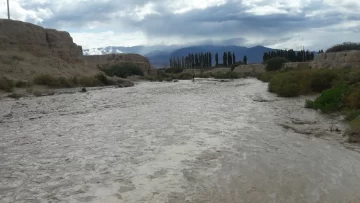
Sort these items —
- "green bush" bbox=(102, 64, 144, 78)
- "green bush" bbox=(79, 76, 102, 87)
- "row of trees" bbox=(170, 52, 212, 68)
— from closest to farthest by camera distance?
"green bush" bbox=(79, 76, 102, 87) < "green bush" bbox=(102, 64, 144, 78) < "row of trees" bbox=(170, 52, 212, 68)

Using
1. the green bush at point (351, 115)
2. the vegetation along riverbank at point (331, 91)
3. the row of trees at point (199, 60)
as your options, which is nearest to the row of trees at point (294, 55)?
the row of trees at point (199, 60)

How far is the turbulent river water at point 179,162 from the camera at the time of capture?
591cm

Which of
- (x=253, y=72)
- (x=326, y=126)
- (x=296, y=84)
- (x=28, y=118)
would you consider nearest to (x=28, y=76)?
(x=28, y=118)

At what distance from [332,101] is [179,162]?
1078 centimetres

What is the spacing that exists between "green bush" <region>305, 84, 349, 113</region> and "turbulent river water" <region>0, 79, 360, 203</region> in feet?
5.16

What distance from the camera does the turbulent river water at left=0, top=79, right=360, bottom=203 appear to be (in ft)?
19.4

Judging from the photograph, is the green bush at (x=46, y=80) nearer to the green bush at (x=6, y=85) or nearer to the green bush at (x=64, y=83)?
the green bush at (x=64, y=83)

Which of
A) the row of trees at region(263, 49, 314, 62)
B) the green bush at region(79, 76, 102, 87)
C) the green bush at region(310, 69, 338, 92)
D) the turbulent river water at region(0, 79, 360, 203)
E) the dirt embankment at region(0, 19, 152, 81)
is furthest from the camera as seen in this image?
the row of trees at region(263, 49, 314, 62)

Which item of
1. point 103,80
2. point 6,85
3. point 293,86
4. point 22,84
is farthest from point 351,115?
point 103,80

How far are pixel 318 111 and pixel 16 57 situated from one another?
34.1m

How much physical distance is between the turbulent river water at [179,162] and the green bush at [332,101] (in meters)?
1.57

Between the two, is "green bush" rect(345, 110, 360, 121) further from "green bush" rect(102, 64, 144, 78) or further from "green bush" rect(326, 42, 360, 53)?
"green bush" rect(326, 42, 360, 53)

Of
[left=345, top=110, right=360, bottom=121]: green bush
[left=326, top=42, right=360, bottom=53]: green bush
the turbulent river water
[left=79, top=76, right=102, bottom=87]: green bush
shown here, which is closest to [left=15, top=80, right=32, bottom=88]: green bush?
[left=79, top=76, right=102, bottom=87]: green bush

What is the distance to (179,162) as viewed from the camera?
8.00 m
